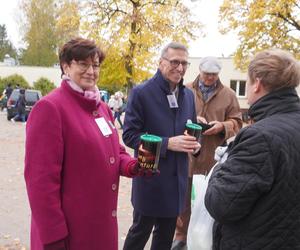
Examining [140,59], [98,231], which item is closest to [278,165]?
[98,231]

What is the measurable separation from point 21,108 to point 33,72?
67.8ft

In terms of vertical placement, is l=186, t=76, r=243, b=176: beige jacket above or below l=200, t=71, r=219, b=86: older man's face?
below

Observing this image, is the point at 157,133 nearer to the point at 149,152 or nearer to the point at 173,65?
the point at 173,65

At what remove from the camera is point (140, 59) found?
1413cm

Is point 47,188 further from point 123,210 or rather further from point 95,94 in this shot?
point 123,210

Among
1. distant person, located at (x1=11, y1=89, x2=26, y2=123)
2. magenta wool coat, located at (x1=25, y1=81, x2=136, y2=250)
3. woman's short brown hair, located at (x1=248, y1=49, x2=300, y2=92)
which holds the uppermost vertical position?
woman's short brown hair, located at (x1=248, y1=49, x2=300, y2=92)

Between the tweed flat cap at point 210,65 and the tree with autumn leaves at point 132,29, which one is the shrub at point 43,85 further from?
the tweed flat cap at point 210,65

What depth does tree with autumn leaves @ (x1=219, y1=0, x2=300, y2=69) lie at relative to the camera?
1298 centimetres

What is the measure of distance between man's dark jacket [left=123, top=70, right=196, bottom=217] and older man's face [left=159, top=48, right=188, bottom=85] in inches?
2.2

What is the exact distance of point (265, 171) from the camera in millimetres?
1980

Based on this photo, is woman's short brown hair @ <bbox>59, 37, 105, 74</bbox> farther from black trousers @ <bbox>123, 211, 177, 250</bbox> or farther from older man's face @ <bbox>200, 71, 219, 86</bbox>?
older man's face @ <bbox>200, 71, 219, 86</bbox>

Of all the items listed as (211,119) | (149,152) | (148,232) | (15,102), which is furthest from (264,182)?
(15,102)

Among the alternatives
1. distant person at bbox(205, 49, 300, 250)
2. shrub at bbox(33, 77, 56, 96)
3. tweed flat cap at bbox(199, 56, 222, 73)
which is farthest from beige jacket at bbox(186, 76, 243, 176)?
shrub at bbox(33, 77, 56, 96)

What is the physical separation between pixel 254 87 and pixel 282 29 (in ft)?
42.4
